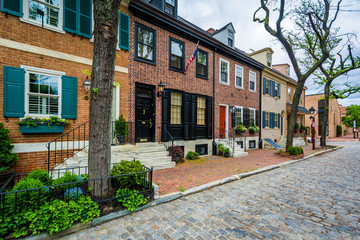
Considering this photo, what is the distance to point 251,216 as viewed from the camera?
11.7ft

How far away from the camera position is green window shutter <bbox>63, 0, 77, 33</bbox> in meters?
5.94

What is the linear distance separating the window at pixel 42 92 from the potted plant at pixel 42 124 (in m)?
0.29

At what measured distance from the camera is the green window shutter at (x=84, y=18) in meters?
6.21

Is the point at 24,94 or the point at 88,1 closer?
the point at 24,94

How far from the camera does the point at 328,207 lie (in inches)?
158

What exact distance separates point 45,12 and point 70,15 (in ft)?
2.41

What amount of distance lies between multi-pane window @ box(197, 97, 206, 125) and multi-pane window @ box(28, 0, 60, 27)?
300 inches

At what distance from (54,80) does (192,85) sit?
6709mm

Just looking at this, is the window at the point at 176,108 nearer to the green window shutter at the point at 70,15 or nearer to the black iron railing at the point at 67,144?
the black iron railing at the point at 67,144

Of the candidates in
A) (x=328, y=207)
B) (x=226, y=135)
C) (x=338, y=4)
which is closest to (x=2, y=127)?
(x=328, y=207)

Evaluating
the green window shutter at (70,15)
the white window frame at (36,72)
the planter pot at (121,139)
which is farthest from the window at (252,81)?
the white window frame at (36,72)

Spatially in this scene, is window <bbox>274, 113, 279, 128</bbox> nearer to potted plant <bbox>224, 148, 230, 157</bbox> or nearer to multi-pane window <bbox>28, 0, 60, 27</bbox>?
potted plant <bbox>224, 148, 230, 157</bbox>

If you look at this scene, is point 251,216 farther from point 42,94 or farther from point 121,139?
point 42,94

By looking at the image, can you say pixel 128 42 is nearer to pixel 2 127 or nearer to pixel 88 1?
pixel 88 1
